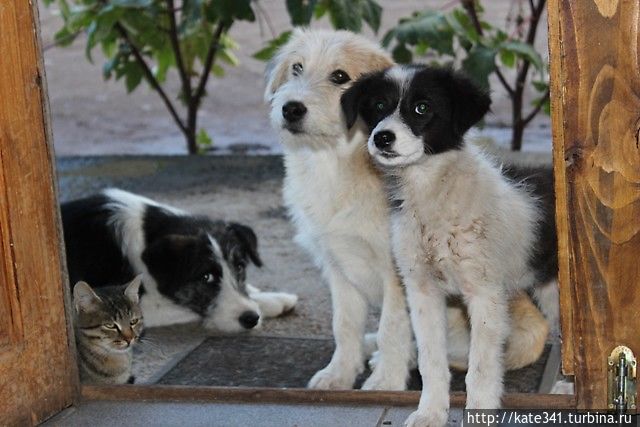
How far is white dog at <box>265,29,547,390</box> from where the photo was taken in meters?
3.91

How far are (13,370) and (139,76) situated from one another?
15.1ft

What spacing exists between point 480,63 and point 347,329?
7.91 ft

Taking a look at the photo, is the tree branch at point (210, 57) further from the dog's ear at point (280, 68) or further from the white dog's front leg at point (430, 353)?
the white dog's front leg at point (430, 353)

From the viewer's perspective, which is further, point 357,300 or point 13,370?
point 357,300

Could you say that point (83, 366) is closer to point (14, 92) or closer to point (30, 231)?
point (30, 231)

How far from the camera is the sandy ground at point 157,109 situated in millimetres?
9781

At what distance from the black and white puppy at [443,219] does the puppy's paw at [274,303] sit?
1.60m

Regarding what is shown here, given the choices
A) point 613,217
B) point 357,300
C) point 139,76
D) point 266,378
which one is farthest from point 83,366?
point 139,76

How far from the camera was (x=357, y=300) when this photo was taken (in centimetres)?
413

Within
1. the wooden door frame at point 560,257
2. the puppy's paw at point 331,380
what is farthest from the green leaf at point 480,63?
the wooden door frame at point 560,257

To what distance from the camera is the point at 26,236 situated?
3.26m

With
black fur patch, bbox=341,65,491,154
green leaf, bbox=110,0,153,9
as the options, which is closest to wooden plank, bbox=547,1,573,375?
black fur patch, bbox=341,65,491,154

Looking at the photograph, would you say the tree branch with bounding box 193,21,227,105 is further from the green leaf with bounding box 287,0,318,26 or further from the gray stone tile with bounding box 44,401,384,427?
the gray stone tile with bounding box 44,401,384,427

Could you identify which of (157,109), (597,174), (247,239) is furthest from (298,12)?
(157,109)
